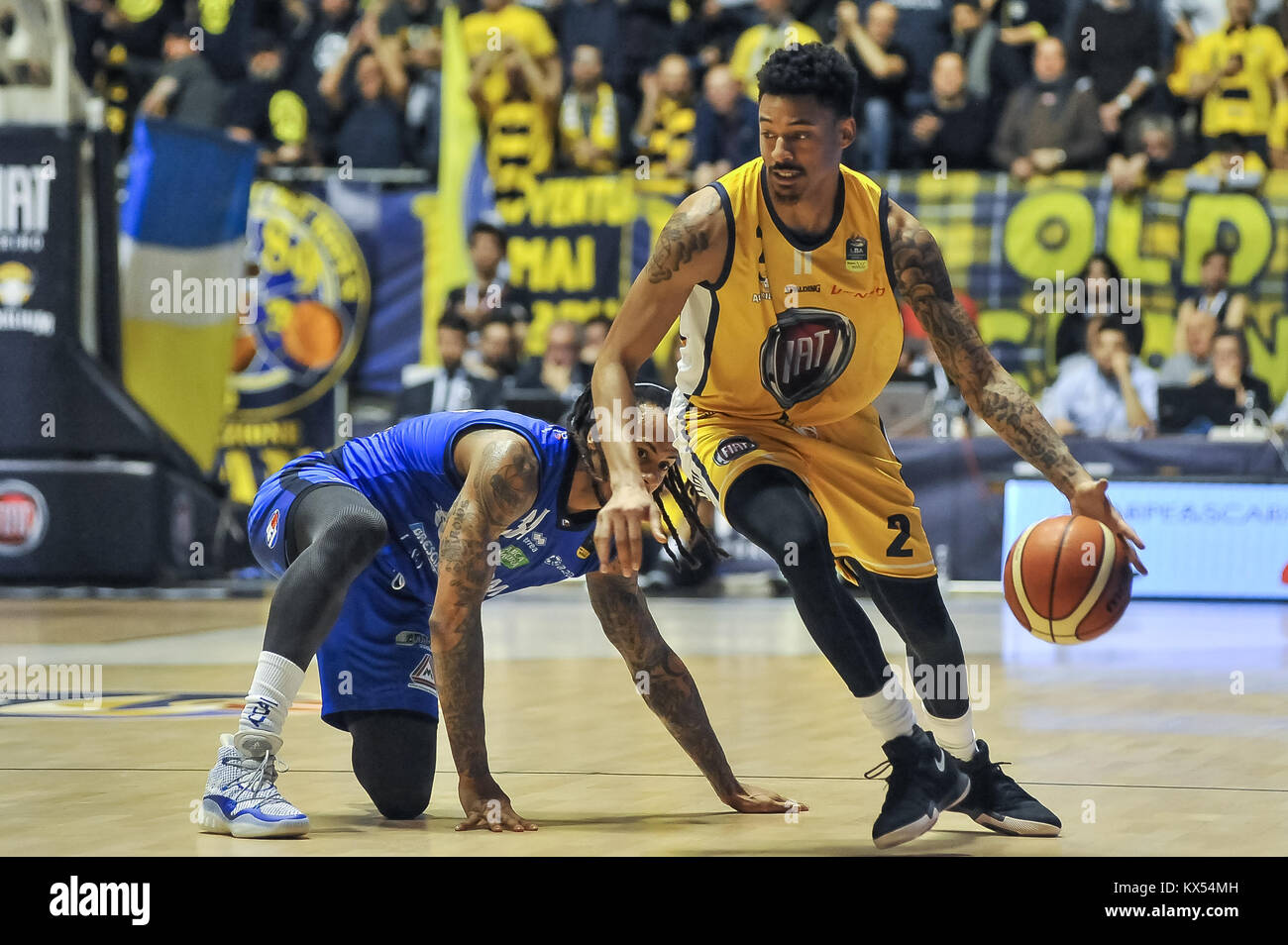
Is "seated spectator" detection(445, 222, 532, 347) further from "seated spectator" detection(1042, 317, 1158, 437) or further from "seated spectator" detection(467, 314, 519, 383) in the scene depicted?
"seated spectator" detection(1042, 317, 1158, 437)

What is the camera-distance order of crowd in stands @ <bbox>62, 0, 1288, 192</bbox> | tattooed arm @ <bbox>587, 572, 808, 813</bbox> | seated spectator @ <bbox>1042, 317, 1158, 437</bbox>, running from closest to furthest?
tattooed arm @ <bbox>587, 572, 808, 813</bbox>
seated spectator @ <bbox>1042, 317, 1158, 437</bbox>
crowd in stands @ <bbox>62, 0, 1288, 192</bbox>

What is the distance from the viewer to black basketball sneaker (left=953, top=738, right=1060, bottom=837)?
4551 millimetres

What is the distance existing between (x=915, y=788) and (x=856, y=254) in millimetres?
1472

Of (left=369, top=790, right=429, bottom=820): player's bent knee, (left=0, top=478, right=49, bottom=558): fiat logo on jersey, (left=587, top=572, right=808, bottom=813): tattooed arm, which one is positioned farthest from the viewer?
(left=0, top=478, right=49, bottom=558): fiat logo on jersey

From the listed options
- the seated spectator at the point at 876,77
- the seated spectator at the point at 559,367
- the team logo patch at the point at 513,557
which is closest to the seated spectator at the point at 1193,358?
the seated spectator at the point at 876,77

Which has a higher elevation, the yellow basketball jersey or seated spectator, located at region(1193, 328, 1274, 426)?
the yellow basketball jersey

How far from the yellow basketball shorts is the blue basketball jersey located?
417 mm

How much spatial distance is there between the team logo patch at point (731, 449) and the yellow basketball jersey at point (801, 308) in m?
0.14

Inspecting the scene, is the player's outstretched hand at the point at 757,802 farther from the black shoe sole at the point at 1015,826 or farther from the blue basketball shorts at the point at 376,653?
the blue basketball shorts at the point at 376,653

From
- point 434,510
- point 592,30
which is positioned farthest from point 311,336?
point 434,510

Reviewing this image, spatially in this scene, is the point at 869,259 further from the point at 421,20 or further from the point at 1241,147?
the point at 421,20

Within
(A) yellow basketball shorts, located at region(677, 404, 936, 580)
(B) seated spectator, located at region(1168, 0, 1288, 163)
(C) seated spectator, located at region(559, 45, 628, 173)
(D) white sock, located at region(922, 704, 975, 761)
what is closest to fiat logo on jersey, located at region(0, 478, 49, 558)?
(C) seated spectator, located at region(559, 45, 628, 173)
